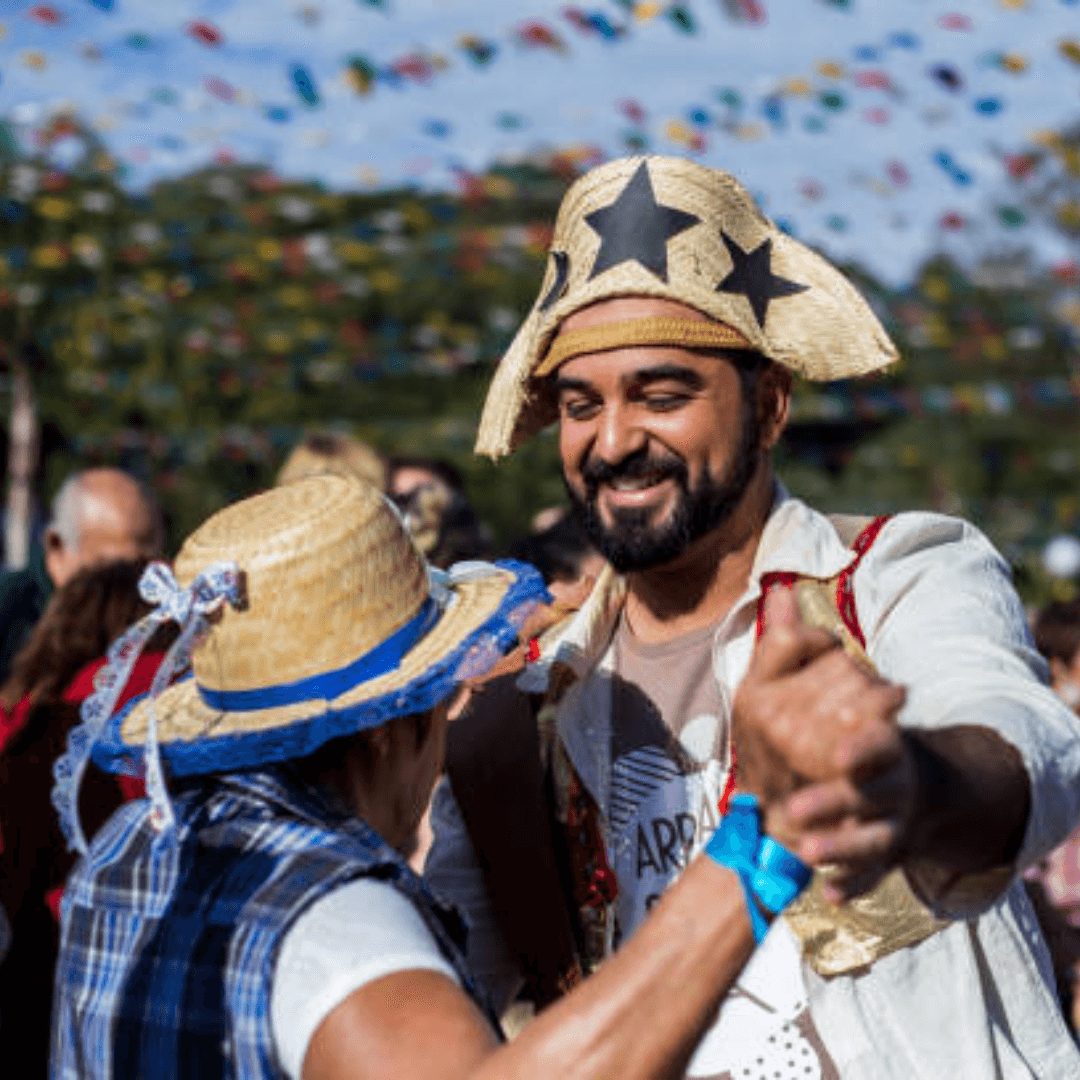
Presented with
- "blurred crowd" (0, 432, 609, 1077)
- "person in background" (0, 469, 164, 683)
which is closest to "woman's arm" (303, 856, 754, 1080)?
"blurred crowd" (0, 432, 609, 1077)

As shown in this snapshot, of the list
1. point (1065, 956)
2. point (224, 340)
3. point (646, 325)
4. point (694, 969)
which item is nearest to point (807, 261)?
point (646, 325)

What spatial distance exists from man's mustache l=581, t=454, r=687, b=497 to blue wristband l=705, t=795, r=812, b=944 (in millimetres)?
1175

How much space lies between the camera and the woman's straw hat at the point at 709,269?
302 cm

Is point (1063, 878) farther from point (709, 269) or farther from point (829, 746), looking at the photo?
point (829, 746)

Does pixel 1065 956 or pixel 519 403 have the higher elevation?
pixel 519 403

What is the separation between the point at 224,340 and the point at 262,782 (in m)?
20.3

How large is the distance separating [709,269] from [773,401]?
0.86 feet

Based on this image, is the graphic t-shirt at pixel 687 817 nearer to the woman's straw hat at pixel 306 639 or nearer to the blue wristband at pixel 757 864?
the woman's straw hat at pixel 306 639

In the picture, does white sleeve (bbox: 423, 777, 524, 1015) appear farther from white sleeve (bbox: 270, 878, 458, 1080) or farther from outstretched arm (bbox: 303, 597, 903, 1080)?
outstretched arm (bbox: 303, 597, 903, 1080)

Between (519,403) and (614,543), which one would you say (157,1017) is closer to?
(614,543)

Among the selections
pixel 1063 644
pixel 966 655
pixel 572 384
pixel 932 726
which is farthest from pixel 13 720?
pixel 1063 644

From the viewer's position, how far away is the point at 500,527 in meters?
31.8

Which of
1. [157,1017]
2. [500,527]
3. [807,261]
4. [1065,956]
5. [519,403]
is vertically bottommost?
[500,527]

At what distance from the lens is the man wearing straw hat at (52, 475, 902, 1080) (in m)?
1.84
